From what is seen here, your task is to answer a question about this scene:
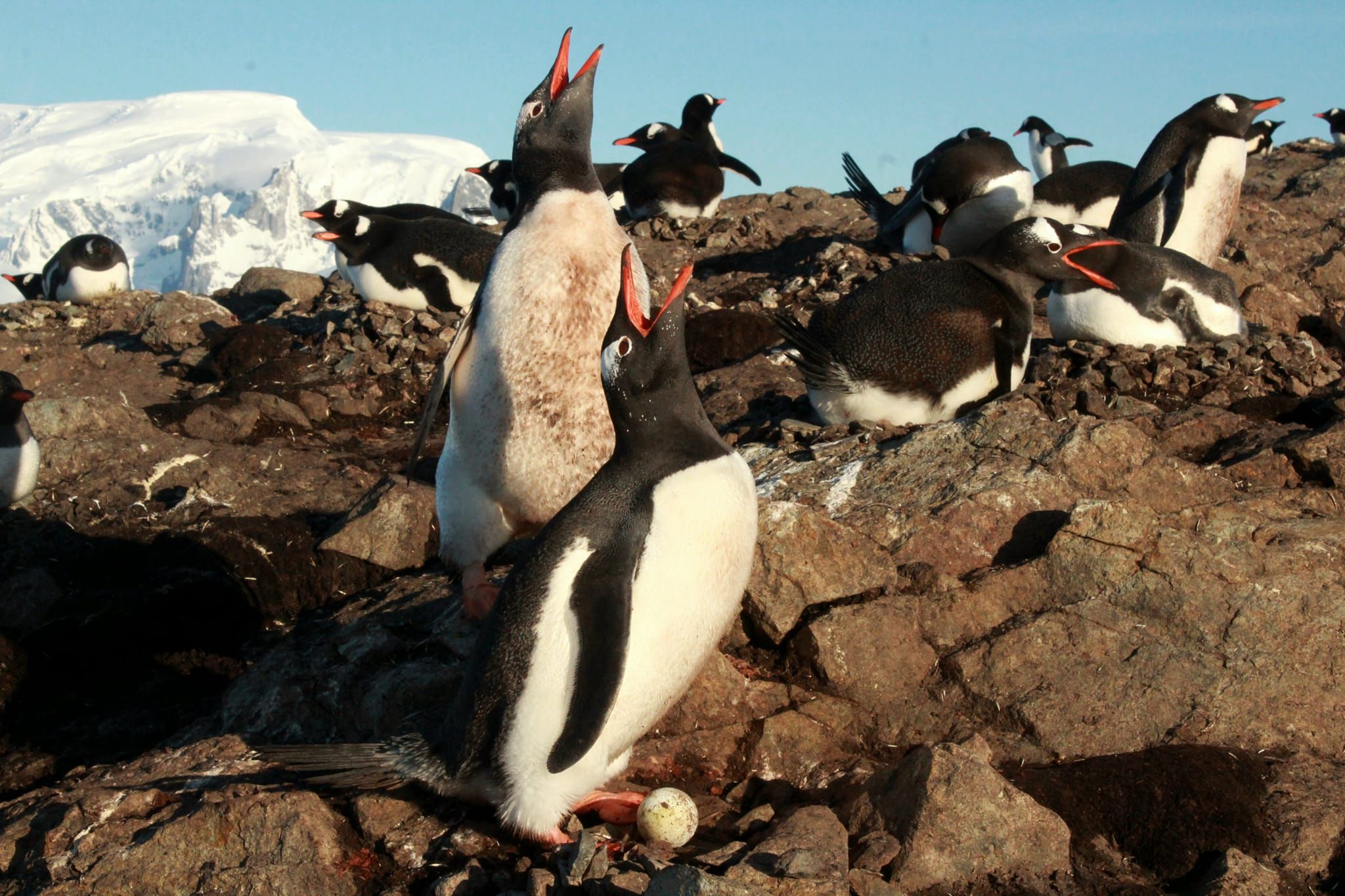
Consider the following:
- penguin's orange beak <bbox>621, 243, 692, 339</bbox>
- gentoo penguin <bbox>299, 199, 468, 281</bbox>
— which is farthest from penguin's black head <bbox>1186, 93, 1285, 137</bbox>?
penguin's orange beak <bbox>621, 243, 692, 339</bbox>

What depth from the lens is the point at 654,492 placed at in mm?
3330

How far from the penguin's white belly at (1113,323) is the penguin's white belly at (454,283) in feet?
17.2

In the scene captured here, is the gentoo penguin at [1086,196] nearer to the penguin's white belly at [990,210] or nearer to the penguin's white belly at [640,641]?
the penguin's white belly at [990,210]

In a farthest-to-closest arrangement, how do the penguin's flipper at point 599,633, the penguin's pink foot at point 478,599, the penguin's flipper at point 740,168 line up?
the penguin's flipper at point 740,168 → the penguin's pink foot at point 478,599 → the penguin's flipper at point 599,633

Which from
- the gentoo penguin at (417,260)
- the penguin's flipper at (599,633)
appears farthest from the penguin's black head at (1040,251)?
the gentoo penguin at (417,260)

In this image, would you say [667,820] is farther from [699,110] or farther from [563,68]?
[699,110]

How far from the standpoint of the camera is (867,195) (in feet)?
40.3

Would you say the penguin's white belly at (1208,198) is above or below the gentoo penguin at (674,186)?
above

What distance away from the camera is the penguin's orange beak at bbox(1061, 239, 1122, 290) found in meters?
6.50

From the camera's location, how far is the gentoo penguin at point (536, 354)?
4.59 meters

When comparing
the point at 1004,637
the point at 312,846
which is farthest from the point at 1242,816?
the point at 312,846

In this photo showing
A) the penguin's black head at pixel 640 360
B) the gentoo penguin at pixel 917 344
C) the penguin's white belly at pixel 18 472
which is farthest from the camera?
the penguin's white belly at pixel 18 472

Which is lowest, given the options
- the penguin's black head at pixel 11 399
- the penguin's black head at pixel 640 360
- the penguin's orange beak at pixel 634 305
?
the penguin's black head at pixel 11 399

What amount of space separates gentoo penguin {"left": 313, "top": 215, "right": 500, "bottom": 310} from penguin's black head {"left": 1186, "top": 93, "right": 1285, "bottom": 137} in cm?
587
